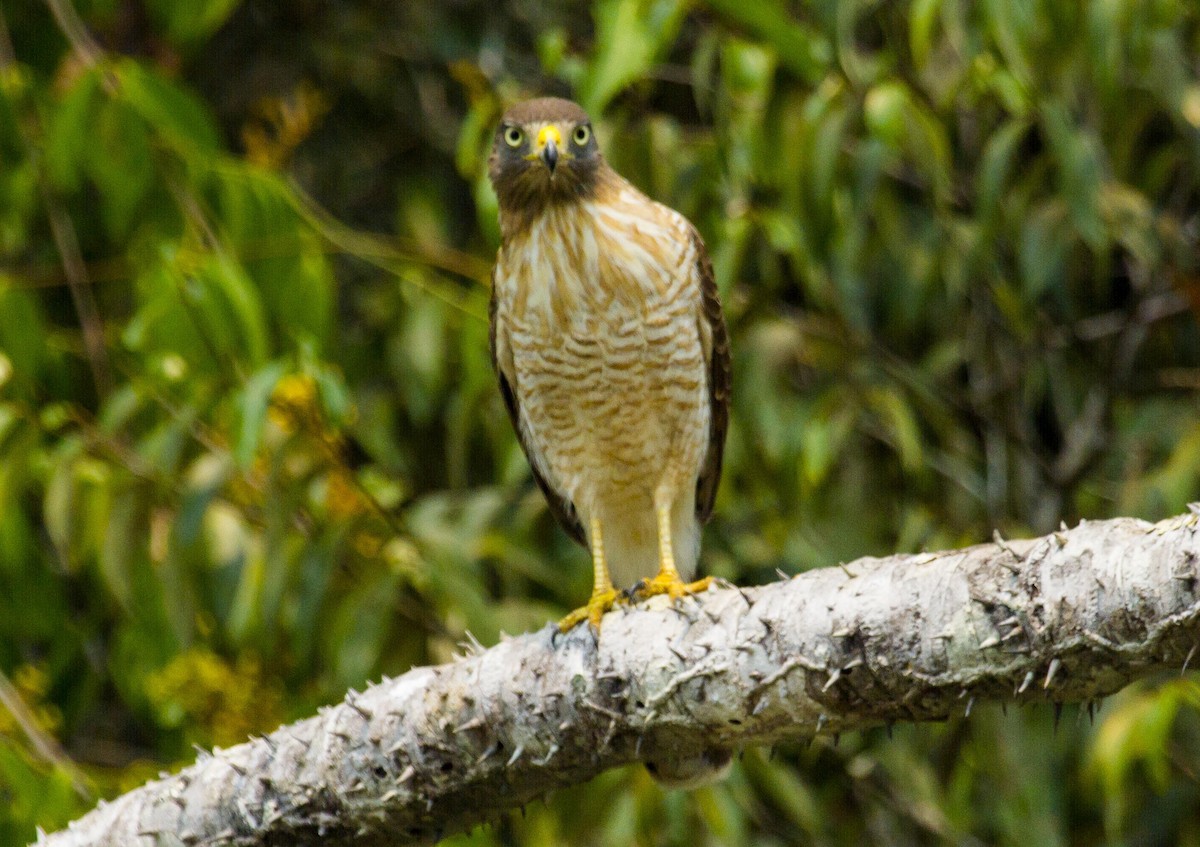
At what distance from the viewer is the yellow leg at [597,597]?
3400mm

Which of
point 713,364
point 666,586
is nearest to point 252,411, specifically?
point 666,586

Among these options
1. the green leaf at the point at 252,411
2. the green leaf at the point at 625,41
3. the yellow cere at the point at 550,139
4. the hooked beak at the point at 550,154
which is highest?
the green leaf at the point at 625,41

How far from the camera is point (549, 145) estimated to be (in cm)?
404

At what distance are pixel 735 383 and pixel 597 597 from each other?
1.39m

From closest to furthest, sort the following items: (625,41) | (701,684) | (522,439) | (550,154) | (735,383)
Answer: (701,684)
(550,154)
(625,41)
(522,439)
(735,383)

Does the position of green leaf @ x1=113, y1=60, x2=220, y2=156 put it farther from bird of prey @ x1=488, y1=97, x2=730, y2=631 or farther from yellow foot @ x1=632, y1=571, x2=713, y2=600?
yellow foot @ x1=632, y1=571, x2=713, y2=600

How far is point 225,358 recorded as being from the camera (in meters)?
4.38

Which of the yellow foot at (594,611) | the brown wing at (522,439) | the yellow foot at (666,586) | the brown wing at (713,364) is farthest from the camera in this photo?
the brown wing at (522,439)

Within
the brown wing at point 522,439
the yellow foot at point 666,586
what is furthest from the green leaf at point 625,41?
the yellow foot at point 666,586

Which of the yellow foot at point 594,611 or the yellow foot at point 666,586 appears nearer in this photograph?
the yellow foot at point 594,611

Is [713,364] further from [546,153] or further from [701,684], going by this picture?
[701,684]

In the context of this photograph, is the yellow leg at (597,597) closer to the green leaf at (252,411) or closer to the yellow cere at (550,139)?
the green leaf at (252,411)

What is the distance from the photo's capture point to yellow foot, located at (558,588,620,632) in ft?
10.9

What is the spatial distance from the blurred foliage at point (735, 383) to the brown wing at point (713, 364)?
300mm
